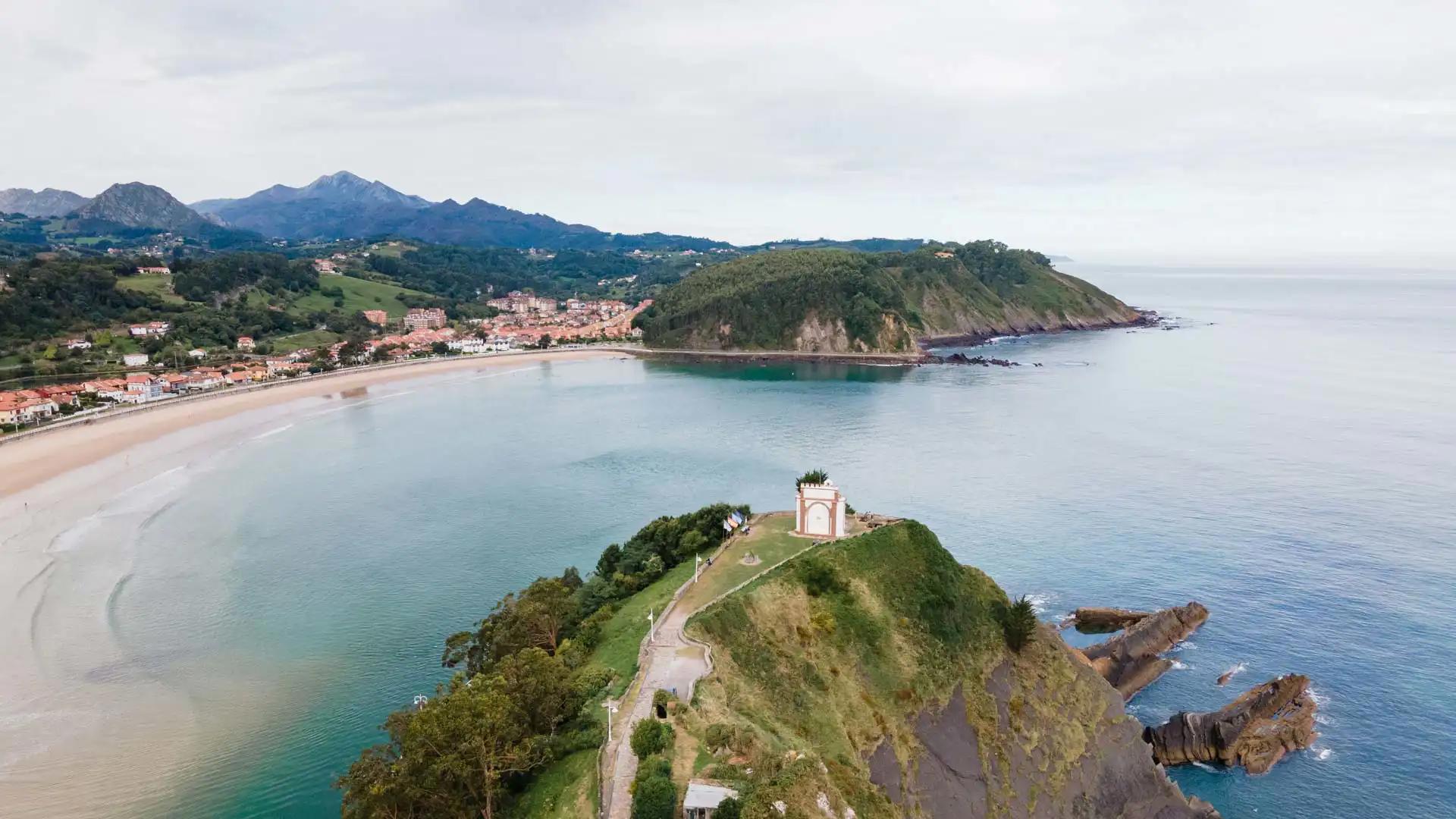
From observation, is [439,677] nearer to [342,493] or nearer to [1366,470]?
[342,493]

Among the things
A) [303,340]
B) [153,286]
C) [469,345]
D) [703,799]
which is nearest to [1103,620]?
[703,799]

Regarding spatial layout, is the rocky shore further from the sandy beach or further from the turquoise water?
the sandy beach

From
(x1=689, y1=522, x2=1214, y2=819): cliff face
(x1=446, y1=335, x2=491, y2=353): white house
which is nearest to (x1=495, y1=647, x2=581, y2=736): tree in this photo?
(x1=689, y1=522, x2=1214, y2=819): cliff face

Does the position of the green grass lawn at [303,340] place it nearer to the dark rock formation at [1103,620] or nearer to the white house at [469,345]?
the white house at [469,345]

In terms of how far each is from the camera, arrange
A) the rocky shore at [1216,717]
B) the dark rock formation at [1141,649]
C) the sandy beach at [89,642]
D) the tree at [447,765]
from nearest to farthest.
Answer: the tree at [447,765]
the sandy beach at [89,642]
the rocky shore at [1216,717]
the dark rock formation at [1141,649]

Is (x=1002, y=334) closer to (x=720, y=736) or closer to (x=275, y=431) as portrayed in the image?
(x=275, y=431)

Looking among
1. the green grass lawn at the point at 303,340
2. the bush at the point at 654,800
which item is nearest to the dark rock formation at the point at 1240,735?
the bush at the point at 654,800
